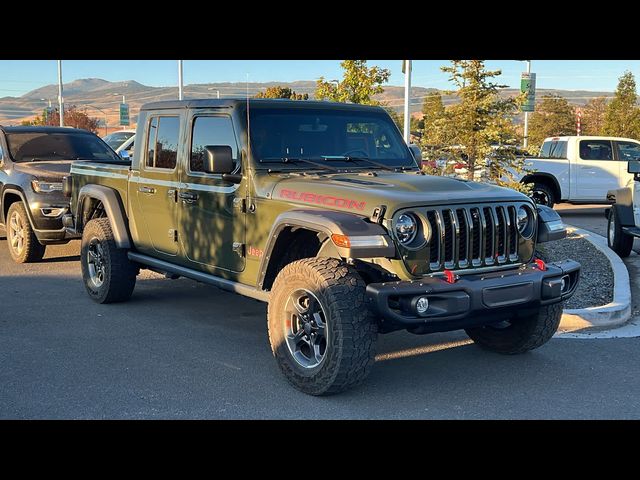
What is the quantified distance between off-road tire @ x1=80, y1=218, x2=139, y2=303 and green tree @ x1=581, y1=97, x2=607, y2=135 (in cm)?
3349

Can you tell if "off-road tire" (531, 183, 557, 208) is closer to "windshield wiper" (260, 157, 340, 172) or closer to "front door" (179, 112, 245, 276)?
"windshield wiper" (260, 157, 340, 172)

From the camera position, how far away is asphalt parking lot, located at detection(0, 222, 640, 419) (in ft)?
15.6

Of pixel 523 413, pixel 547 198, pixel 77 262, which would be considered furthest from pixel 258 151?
pixel 547 198

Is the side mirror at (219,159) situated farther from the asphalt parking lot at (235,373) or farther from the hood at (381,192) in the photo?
the asphalt parking lot at (235,373)

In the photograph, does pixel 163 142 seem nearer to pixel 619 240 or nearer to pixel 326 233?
pixel 326 233

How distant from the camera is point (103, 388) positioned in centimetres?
512

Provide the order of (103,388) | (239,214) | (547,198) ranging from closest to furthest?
(103,388) → (239,214) → (547,198)

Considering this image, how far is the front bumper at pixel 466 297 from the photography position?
4.54 metres

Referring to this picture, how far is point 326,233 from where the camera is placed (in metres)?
4.79

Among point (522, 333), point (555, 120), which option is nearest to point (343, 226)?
point (522, 333)

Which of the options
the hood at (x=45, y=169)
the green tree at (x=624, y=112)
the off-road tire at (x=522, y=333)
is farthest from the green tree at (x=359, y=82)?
the green tree at (x=624, y=112)

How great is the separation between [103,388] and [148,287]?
3.56 meters
